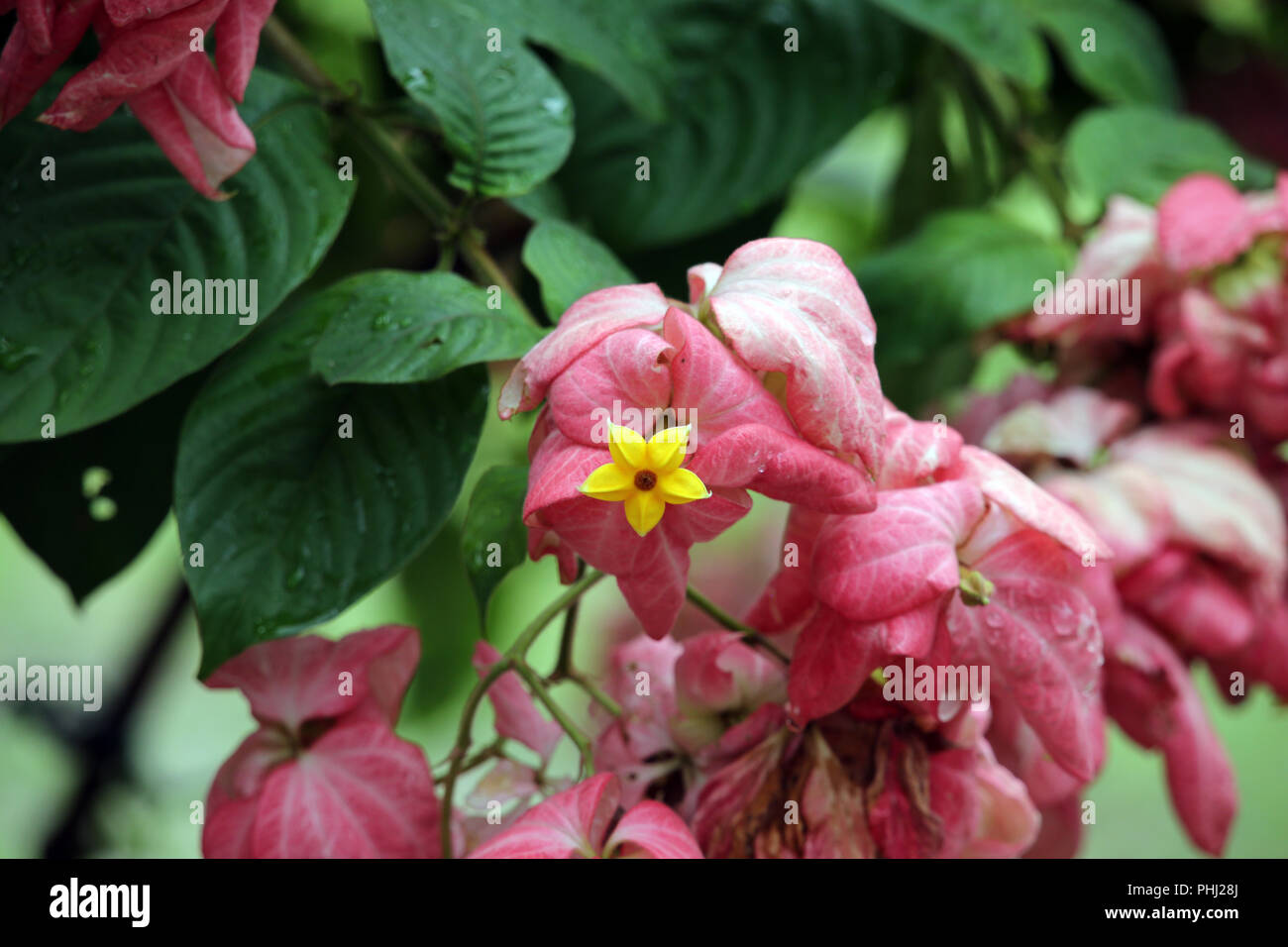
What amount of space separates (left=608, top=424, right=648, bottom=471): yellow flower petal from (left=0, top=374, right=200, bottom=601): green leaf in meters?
0.19

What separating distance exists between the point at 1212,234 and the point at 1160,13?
1.22 ft

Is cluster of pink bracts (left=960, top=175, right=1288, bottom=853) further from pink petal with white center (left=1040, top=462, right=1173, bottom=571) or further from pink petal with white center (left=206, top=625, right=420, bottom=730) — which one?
pink petal with white center (left=206, top=625, right=420, bottom=730)

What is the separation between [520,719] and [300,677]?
0.18 feet

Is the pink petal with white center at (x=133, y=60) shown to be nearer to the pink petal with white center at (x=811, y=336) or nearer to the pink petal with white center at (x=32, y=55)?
the pink petal with white center at (x=32, y=55)

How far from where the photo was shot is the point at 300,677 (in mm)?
282

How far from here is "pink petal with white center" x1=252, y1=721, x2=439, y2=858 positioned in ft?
0.86

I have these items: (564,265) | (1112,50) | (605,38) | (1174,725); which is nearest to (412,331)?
(564,265)

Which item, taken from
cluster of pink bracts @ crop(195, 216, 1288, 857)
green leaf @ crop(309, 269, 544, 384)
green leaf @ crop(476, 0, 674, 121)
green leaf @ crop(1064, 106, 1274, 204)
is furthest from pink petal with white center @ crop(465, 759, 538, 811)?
green leaf @ crop(1064, 106, 1274, 204)

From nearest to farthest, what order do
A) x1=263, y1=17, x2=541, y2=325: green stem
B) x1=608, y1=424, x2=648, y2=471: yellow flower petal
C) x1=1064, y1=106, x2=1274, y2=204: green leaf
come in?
x1=608, y1=424, x2=648, y2=471: yellow flower petal → x1=263, y1=17, x2=541, y2=325: green stem → x1=1064, y1=106, x2=1274, y2=204: green leaf

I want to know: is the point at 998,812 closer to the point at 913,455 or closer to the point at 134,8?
the point at 913,455

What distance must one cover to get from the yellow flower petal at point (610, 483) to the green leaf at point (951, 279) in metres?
0.22

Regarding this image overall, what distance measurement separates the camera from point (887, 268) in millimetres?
431

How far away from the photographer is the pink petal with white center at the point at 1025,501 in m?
0.25
